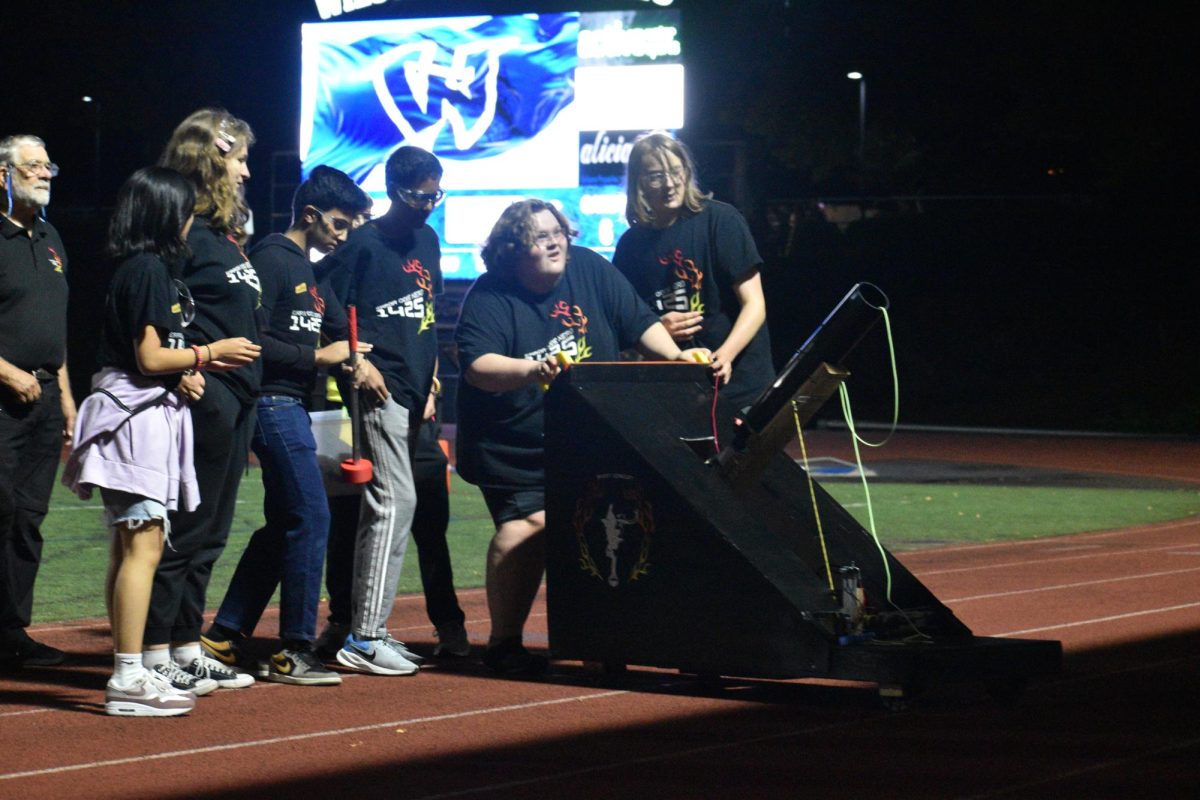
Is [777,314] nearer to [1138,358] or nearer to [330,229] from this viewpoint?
[1138,358]

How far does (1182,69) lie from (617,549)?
28.6m

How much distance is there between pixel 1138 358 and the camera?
34656mm

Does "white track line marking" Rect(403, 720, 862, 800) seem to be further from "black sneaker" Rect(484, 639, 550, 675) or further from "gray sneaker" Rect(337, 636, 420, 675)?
"gray sneaker" Rect(337, 636, 420, 675)

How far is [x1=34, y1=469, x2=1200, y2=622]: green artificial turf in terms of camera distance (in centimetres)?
1030

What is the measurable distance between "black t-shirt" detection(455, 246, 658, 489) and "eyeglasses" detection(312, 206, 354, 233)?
57 centimetres

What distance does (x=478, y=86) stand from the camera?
25422 mm

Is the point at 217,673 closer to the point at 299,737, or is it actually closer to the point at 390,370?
the point at 299,737

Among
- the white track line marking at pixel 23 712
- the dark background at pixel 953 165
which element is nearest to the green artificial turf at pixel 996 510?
the white track line marking at pixel 23 712

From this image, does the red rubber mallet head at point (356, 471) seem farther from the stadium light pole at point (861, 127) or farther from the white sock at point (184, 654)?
the stadium light pole at point (861, 127)

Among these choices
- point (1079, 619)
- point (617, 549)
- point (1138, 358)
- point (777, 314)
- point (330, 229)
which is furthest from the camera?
point (777, 314)

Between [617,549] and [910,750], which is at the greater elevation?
[617,549]

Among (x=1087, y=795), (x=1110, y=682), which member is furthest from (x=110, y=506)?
(x=1110, y=682)

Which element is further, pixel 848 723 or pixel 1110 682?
pixel 1110 682

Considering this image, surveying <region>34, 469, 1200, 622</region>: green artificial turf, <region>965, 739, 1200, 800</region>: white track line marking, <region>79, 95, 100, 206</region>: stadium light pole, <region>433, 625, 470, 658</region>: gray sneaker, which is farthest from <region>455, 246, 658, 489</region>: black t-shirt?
<region>79, 95, 100, 206</region>: stadium light pole
